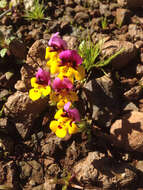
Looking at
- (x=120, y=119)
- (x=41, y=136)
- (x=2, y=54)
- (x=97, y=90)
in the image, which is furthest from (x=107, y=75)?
(x=2, y=54)

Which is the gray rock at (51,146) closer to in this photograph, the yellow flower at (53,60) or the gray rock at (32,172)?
the gray rock at (32,172)

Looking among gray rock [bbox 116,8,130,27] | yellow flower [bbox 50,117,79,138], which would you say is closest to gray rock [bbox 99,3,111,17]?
gray rock [bbox 116,8,130,27]

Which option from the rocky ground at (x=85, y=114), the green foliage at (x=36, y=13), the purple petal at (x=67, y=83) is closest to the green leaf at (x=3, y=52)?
the rocky ground at (x=85, y=114)

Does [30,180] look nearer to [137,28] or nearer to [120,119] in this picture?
[120,119]

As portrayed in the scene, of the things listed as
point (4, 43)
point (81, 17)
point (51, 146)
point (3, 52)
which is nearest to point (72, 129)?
point (51, 146)

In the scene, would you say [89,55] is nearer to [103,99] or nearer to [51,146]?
[103,99]
